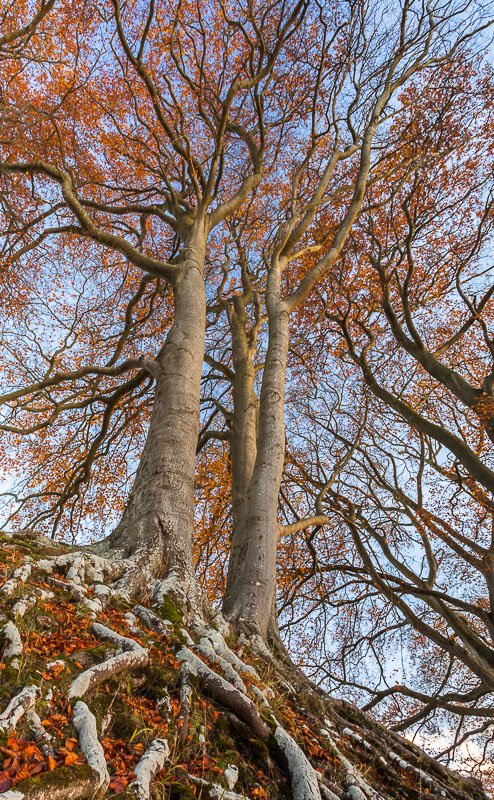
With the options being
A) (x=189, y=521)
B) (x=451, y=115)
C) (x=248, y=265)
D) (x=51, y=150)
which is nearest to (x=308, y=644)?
(x=189, y=521)

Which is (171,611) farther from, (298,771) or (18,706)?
(18,706)

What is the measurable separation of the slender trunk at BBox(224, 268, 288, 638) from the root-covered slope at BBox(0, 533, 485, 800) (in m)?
0.44

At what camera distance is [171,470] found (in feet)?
12.7

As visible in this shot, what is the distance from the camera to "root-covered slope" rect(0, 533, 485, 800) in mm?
1438

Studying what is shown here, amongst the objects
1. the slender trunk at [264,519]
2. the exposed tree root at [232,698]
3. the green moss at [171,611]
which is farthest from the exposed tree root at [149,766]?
the slender trunk at [264,519]

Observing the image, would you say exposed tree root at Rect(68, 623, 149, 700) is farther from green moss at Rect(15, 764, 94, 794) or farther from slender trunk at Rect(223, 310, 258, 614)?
slender trunk at Rect(223, 310, 258, 614)

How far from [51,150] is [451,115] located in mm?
7492

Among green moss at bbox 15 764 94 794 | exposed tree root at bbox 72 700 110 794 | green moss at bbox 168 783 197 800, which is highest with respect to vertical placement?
exposed tree root at bbox 72 700 110 794

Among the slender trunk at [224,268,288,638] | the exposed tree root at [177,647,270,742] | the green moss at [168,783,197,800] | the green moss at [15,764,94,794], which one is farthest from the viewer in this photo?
the slender trunk at [224,268,288,638]

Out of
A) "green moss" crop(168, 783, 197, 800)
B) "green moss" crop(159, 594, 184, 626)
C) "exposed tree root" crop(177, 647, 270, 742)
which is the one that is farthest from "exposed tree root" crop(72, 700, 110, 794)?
"green moss" crop(159, 594, 184, 626)

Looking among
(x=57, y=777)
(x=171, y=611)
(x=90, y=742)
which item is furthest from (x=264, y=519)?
(x=57, y=777)

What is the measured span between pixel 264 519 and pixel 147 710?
95.1 inches

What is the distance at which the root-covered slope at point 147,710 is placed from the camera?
1438mm

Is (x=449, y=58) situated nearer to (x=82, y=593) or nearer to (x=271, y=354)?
(x=271, y=354)
